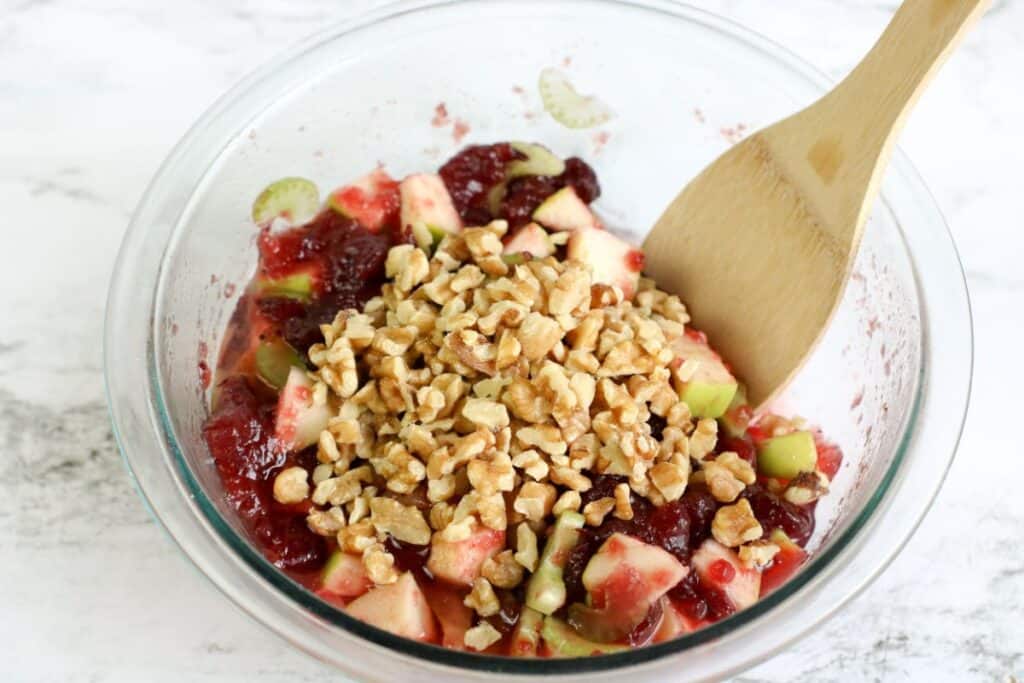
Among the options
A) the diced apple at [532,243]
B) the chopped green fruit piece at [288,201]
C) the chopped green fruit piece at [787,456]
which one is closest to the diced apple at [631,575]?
the chopped green fruit piece at [787,456]

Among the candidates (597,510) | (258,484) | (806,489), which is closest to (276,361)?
(258,484)

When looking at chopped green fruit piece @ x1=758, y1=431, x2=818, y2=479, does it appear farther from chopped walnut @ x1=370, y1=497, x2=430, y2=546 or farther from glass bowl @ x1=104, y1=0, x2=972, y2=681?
chopped walnut @ x1=370, y1=497, x2=430, y2=546

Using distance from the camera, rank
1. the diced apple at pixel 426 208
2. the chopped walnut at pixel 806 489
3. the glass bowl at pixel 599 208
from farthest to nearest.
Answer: the diced apple at pixel 426 208
the chopped walnut at pixel 806 489
the glass bowl at pixel 599 208

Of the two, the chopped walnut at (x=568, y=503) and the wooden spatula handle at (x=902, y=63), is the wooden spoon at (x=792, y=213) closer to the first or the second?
the wooden spatula handle at (x=902, y=63)

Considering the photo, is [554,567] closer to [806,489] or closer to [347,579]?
[347,579]

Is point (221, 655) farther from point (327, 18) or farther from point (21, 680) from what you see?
point (327, 18)

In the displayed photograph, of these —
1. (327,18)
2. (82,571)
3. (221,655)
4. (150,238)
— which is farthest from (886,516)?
(327,18)
